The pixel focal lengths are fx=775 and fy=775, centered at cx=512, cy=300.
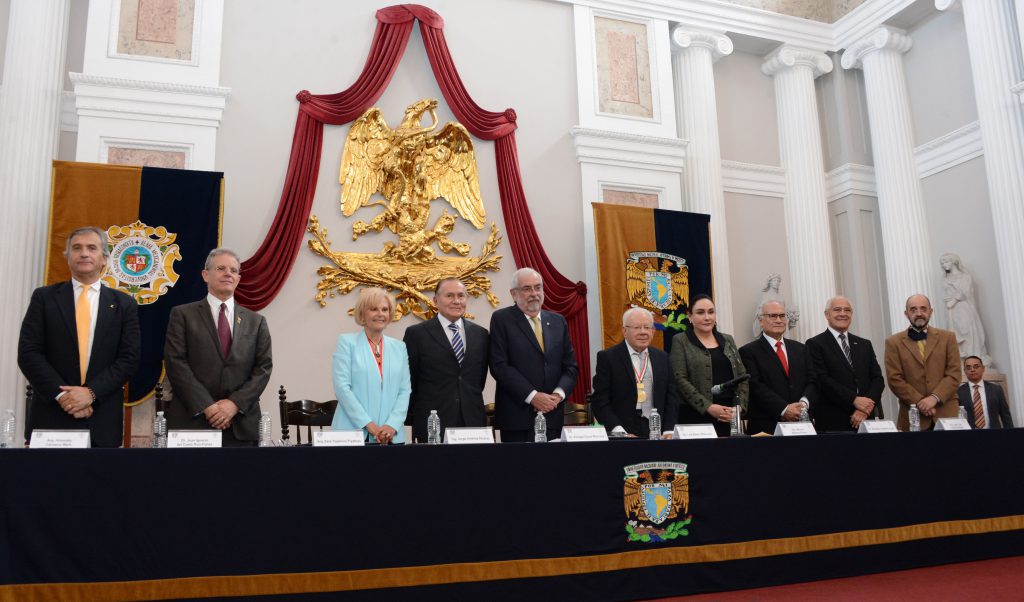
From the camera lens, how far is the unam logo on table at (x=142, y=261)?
5.59 m

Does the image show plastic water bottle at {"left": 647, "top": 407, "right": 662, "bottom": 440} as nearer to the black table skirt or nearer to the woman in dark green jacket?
the black table skirt

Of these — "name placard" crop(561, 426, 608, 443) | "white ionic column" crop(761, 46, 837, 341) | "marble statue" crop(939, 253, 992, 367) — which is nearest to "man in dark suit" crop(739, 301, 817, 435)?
"name placard" crop(561, 426, 608, 443)

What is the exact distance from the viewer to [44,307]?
3.31m

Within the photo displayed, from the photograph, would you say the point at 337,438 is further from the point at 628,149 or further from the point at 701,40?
the point at 701,40

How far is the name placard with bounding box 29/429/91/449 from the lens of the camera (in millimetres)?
2571

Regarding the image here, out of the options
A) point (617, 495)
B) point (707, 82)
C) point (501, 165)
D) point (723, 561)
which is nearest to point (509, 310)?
point (617, 495)

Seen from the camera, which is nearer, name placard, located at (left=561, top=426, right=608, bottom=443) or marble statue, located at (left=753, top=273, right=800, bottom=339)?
name placard, located at (left=561, top=426, right=608, bottom=443)

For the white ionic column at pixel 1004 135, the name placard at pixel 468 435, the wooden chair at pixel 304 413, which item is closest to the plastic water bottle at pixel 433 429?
the name placard at pixel 468 435

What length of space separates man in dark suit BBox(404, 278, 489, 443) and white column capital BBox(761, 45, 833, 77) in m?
6.43

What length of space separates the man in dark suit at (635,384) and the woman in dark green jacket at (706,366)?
6.3 inches

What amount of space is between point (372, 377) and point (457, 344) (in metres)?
0.55

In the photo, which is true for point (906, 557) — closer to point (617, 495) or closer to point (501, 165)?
point (617, 495)

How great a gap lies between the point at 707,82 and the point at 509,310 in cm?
518

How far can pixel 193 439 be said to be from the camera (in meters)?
2.68
